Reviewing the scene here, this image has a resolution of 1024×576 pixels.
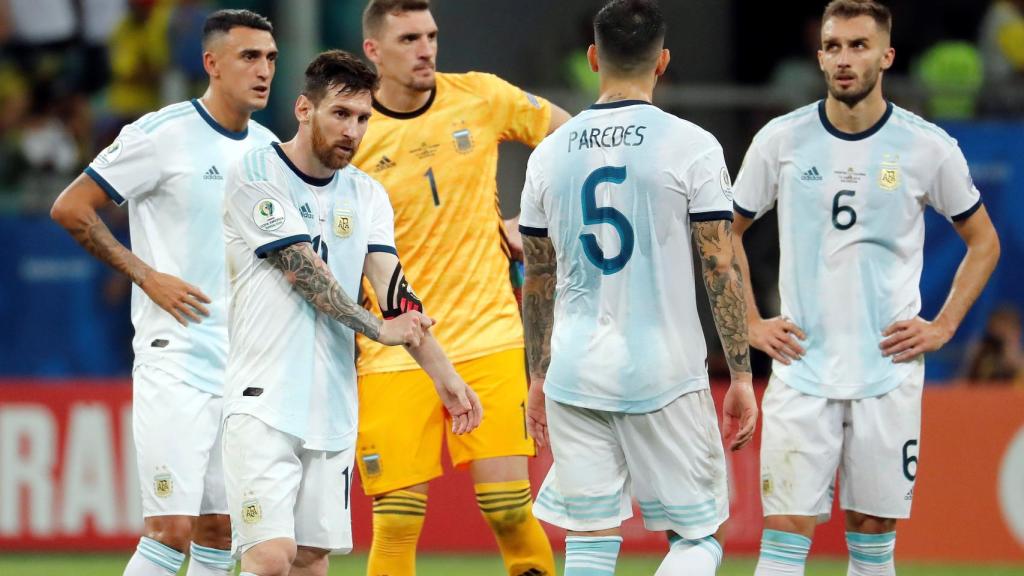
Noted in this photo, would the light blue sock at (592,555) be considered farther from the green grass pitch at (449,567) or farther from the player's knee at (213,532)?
the green grass pitch at (449,567)

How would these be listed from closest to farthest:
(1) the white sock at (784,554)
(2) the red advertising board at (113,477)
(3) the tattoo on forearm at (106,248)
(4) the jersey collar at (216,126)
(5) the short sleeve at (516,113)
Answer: (1) the white sock at (784,554) → (3) the tattoo on forearm at (106,248) → (4) the jersey collar at (216,126) → (5) the short sleeve at (516,113) → (2) the red advertising board at (113,477)

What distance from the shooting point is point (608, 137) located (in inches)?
251

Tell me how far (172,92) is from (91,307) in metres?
2.27

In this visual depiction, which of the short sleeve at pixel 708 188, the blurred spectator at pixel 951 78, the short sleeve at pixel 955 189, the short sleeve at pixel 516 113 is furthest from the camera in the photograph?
the blurred spectator at pixel 951 78

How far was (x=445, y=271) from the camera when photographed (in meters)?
8.02

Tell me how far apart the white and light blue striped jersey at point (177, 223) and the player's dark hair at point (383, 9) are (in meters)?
0.95

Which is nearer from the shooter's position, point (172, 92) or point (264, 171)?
point (264, 171)

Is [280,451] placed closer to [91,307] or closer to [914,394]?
[914,394]

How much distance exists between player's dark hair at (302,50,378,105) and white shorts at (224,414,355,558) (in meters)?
1.30

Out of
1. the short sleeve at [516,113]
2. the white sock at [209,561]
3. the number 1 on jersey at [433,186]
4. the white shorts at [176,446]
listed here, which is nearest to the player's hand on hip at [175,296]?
the white shorts at [176,446]

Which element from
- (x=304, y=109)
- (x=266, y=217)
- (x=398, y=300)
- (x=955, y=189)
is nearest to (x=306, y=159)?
(x=304, y=109)

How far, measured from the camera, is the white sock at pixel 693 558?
6398mm

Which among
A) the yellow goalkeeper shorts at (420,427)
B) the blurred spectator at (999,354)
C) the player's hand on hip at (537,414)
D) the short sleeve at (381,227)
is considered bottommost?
the blurred spectator at (999,354)

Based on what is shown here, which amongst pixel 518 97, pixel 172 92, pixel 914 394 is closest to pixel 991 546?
pixel 914 394
